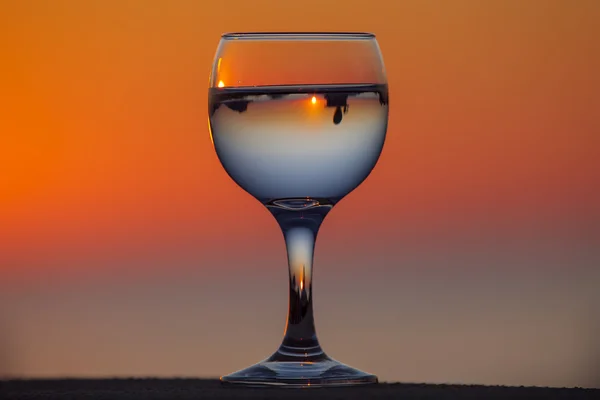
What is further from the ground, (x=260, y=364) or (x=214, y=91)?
(x=214, y=91)

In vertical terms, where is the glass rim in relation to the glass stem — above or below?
above

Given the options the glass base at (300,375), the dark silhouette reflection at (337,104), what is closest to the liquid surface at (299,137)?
the dark silhouette reflection at (337,104)

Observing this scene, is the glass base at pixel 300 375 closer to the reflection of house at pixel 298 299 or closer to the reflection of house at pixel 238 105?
the reflection of house at pixel 298 299

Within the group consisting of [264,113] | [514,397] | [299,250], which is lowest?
[514,397]

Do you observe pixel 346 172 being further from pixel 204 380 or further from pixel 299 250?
pixel 204 380

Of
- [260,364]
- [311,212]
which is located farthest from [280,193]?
[260,364]

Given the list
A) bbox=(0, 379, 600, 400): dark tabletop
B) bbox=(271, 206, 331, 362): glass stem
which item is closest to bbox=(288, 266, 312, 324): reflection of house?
bbox=(271, 206, 331, 362): glass stem

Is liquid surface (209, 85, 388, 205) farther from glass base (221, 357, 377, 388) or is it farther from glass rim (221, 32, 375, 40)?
glass base (221, 357, 377, 388)

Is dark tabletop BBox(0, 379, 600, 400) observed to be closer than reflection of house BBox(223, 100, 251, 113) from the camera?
Yes
